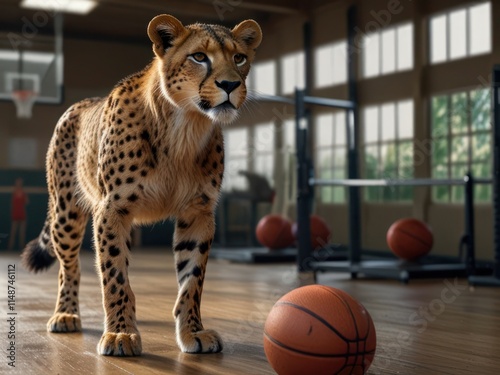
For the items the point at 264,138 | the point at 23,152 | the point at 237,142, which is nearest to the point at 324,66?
the point at 264,138

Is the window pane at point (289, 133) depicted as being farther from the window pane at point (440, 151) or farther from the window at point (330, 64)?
the window pane at point (440, 151)

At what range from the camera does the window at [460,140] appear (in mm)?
8645

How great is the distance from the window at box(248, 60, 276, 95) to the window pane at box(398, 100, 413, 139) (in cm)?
276

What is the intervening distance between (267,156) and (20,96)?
144 inches

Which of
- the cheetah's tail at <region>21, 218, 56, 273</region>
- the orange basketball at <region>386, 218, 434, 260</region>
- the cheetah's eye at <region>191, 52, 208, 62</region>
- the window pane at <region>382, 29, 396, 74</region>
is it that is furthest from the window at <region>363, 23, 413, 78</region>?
the cheetah's eye at <region>191, 52, 208, 62</region>

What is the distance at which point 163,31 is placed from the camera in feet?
10.1

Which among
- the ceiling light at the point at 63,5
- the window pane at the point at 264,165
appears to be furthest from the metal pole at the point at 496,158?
the ceiling light at the point at 63,5

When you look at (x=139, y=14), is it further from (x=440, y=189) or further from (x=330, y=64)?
(x=440, y=189)

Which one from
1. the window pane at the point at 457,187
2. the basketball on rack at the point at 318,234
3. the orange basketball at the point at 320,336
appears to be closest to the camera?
the orange basketball at the point at 320,336

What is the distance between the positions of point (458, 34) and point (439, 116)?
3.27ft

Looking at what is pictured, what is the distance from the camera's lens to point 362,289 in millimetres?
5941

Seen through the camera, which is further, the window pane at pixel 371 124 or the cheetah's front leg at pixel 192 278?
the window pane at pixel 371 124

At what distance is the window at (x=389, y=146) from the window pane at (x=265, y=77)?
7.08ft

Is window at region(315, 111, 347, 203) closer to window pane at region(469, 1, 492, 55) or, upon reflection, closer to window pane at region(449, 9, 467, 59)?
window pane at region(449, 9, 467, 59)
